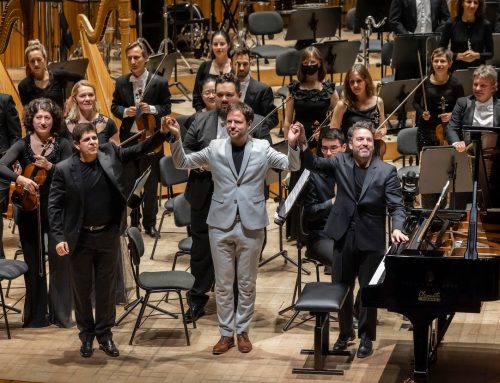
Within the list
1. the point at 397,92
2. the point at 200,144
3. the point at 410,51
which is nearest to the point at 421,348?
the point at 200,144

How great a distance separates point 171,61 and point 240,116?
316 cm

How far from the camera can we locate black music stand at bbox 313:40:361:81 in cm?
1067

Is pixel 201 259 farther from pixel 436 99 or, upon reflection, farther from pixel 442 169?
pixel 436 99

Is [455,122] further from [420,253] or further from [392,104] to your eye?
[420,253]

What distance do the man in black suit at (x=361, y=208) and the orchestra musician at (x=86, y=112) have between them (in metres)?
1.71

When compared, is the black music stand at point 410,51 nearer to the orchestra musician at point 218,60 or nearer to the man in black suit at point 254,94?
the orchestra musician at point 218,60

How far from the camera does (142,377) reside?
6848mm

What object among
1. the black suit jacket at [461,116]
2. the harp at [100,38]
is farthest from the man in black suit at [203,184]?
the harp at [100,38]

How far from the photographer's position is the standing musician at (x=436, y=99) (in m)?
8.97

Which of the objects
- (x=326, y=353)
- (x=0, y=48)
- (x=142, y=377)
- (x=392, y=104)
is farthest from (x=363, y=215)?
(x=0, y=48)

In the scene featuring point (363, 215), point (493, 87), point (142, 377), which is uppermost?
point (493, 87)

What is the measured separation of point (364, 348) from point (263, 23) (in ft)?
19.5

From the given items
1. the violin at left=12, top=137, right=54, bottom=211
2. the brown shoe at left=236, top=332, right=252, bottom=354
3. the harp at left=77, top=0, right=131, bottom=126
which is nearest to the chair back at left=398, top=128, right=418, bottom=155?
the harp at left=77, top=0, right=131, bottom=126

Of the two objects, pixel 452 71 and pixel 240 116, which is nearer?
pixel 240 116
